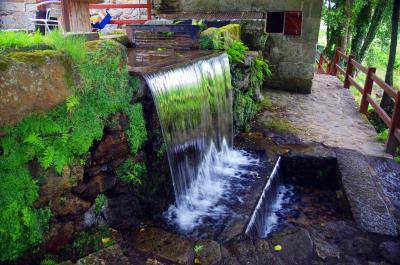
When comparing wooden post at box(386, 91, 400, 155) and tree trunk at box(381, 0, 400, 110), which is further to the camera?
tree trunk at box(381, 0, 400, 110)

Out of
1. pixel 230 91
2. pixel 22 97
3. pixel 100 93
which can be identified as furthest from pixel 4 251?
pixel 230 91

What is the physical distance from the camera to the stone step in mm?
3871

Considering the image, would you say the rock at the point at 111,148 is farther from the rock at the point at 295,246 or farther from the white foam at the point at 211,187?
the rock at the point at 295,246

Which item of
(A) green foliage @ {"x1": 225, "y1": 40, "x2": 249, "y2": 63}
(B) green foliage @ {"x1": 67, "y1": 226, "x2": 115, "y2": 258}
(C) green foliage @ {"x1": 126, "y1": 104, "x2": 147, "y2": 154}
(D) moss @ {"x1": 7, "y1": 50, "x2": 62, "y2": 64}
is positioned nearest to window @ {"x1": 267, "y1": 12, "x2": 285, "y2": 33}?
(A) green foliage @ {"x1": 225, "y1": 40, "x2": 249, "y2": 63}

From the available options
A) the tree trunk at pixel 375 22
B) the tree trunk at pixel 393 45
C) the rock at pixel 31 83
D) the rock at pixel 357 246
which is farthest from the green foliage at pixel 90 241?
the tree trunk at pixel 375 22

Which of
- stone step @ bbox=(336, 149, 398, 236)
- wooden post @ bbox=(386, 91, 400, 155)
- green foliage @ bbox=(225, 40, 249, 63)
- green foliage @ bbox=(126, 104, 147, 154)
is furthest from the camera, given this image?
green foliage @ bbox=(225, 40, 249, 63)

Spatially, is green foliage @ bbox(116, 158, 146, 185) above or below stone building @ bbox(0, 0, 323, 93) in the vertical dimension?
below

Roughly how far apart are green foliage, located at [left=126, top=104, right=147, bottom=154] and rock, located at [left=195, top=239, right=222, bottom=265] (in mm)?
1231

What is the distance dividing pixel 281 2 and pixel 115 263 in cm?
900

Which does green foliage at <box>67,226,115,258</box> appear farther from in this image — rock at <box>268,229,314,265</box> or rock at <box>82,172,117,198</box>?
rock at <box>268,229,314,265</box>

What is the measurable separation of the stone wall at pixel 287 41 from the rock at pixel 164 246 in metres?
8.07

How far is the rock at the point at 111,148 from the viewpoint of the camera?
3.25 meters

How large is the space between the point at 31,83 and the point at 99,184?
1.17m

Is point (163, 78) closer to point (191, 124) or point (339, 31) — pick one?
point (191, 124)
